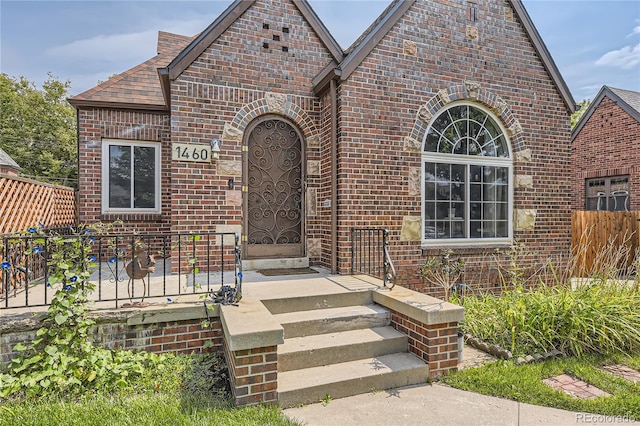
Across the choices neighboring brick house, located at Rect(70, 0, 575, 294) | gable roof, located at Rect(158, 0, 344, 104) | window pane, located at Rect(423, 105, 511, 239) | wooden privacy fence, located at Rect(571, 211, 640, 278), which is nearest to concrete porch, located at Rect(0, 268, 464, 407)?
neighboring brick house, located at Rect(70, 0, 575, 294)

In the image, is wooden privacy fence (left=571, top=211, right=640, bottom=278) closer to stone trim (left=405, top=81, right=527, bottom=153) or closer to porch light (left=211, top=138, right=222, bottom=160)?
stone trim (left=405, top=81, right=527, bottom=153)

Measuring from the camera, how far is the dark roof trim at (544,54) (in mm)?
6859

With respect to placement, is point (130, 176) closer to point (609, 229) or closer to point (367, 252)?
point (367, 252)

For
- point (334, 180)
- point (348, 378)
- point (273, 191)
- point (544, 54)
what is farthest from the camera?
point (544, 54)

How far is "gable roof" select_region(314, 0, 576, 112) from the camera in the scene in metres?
5.60

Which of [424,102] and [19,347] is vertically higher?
[424,102]

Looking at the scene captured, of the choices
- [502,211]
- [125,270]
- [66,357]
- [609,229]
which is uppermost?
[502,211]

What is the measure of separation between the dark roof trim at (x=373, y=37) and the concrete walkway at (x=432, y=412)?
4.58 m

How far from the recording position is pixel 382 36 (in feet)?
19.2

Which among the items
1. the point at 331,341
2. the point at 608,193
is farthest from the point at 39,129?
the point at 608,193

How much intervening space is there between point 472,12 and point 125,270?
7.52 meters

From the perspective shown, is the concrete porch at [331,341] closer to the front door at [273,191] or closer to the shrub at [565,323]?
the shrub at [565,323]

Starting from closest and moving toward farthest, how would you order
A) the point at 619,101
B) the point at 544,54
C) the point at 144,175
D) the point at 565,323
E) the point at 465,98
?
1. the point at 565,323
2. the point at 465,98
3. the point at 544,54
4. the point at 144,175
5. the point at 619,101

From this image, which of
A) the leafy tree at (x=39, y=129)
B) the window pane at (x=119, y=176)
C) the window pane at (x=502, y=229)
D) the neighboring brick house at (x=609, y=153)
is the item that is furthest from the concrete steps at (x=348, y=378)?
the leafy tree at (x=39, y=129)
